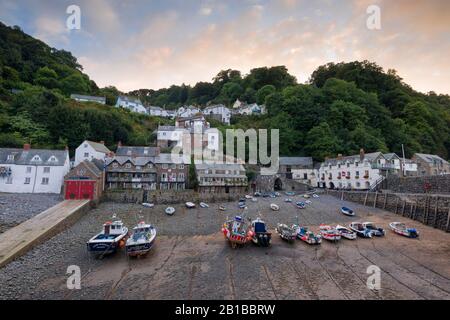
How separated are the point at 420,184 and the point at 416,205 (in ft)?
22.1

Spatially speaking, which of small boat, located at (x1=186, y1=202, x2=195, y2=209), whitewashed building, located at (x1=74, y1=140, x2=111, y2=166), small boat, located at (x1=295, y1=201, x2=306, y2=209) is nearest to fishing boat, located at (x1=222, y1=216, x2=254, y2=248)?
small boat, located at (x1=186, y1=202, x2=195, y2=209)

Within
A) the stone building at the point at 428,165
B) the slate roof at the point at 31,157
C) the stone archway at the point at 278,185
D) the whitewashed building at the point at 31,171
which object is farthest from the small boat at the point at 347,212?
the slate roof at the point at 31,157

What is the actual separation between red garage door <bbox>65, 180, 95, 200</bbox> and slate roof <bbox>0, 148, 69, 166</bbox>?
576 cm

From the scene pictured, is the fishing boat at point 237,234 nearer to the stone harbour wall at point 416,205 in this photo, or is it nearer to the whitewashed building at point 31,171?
the stone harbour wall at point 416,205

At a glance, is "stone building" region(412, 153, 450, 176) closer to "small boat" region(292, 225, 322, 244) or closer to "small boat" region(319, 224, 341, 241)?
"small boat" region(319, 224, 341, 241)

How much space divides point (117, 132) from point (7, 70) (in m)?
36.6

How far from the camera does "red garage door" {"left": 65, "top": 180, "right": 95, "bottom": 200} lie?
30891 millimetres

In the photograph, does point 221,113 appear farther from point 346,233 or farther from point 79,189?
point 346,233

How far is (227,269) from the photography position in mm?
15703

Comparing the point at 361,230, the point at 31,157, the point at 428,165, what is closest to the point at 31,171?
the point at 31,157

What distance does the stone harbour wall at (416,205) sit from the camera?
25.8 metres

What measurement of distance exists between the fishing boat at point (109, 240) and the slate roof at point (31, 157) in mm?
20963

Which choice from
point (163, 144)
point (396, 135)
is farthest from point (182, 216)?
point (396, 135)
